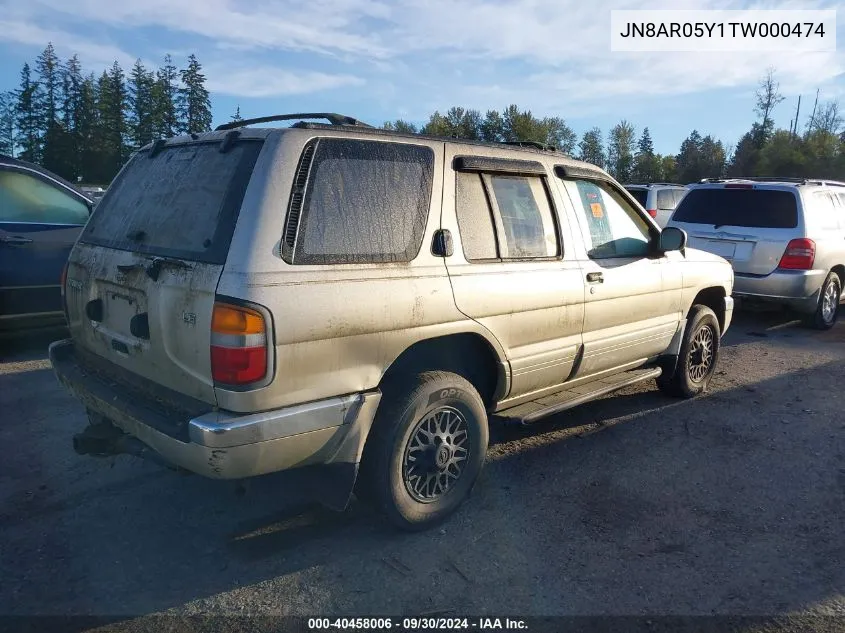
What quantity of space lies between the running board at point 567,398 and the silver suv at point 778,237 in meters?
4.17

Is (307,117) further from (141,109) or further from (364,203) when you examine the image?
(141,109)

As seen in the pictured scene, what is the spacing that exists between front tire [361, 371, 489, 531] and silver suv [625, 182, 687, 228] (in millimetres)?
12841

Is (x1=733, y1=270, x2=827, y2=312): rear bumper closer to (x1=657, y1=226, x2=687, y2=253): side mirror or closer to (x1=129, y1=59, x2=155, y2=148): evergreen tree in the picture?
(x1=657, y1=226, x2=687, y2=253): side mirror

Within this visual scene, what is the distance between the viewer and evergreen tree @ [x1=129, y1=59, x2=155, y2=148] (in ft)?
224

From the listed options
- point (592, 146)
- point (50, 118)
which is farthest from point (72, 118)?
point (592, 146)

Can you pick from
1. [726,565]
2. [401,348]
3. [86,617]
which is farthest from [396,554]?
[726,565]

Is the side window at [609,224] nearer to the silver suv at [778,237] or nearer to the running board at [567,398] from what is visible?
the running board at [567,398]

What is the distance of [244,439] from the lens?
2.65 m

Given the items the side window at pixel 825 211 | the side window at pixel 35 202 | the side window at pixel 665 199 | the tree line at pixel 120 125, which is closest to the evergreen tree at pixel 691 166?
the tree line at pixel 120 125

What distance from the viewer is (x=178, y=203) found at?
316cm

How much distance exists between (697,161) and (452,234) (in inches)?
2828

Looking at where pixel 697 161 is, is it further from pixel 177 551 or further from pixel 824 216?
pixel 177 551

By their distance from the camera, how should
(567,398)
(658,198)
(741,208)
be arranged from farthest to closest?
(658,198) → (741,208) → (567,398)

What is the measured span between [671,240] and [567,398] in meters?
1.49
